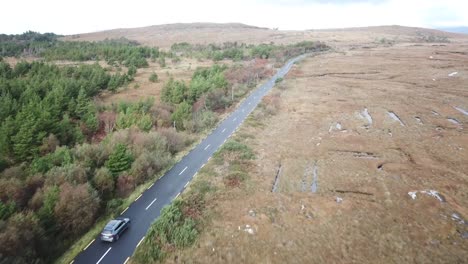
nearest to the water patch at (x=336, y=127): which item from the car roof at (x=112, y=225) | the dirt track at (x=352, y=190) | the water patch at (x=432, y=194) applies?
the dirt track at (x=352, y=190)

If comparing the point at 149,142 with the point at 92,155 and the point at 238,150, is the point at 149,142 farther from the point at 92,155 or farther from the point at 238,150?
the point at 238,150

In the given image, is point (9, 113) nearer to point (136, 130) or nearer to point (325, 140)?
point (136, 130)

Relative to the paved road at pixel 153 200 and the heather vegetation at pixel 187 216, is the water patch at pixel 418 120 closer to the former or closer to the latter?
the paved road at pixel 153 200

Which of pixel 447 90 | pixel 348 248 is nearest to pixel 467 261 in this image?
pixel 348 248

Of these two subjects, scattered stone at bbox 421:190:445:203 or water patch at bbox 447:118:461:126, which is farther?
water patch at bbox 447:118:461:126

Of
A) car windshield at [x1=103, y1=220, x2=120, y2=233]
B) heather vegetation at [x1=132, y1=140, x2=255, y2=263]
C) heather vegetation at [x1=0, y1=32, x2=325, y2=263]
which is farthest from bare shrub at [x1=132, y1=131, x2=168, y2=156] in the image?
car windshield at [x1=103, y1=220, x2=120, y2=233]

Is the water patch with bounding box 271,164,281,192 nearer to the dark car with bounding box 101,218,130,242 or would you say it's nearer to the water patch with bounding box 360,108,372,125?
the dark car with bounding box 101,218,130,242

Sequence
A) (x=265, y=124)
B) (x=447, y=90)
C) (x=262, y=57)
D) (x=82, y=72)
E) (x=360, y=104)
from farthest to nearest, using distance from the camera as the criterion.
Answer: (x=262, y=57)
(x=82, y=72)
(x=447, y=90)
(x=360, y=104)
(x=265, y=124)
